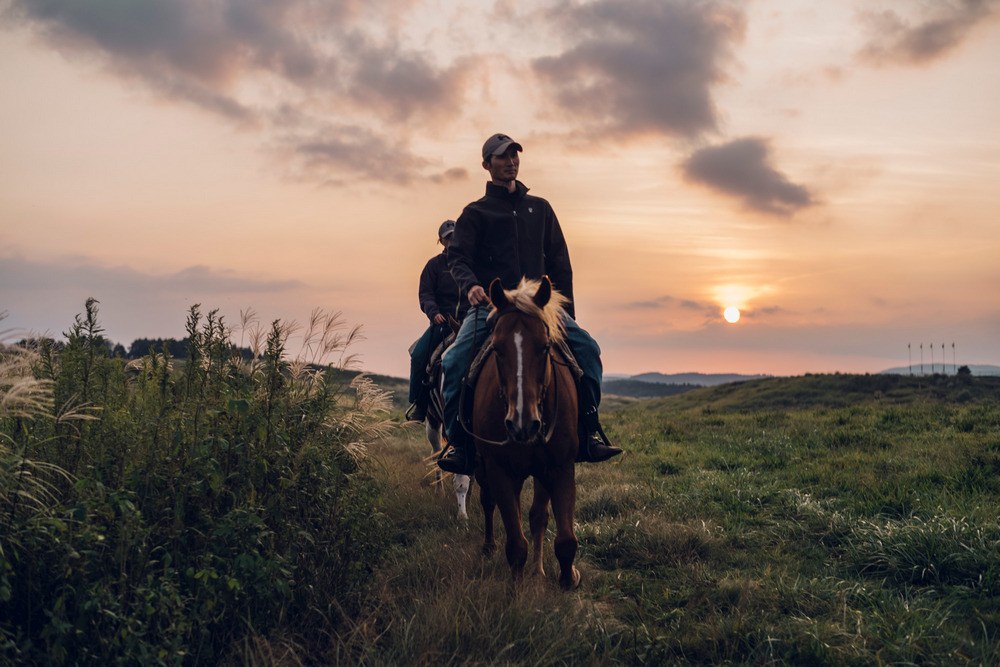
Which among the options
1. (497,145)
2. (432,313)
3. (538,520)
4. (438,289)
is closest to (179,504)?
(538,520)

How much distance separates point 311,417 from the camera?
192 inches

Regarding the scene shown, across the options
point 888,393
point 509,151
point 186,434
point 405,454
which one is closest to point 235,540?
point 186,434

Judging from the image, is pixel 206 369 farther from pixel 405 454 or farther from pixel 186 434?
pixel 405 454

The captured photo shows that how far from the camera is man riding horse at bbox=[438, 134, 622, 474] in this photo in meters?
6.20

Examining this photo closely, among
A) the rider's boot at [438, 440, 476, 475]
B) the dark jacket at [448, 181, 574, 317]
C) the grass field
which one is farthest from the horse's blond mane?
the grass field

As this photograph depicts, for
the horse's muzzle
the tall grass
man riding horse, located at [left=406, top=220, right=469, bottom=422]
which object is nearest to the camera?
the tall grass

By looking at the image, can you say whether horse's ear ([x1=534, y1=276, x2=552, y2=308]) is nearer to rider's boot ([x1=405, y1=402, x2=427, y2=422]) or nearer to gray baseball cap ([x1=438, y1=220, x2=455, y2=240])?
rider's boot ([x1=405, y1=402, x2=427, y2=422])

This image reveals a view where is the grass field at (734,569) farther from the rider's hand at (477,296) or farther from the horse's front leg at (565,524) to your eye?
the rider's hand at (477,296)

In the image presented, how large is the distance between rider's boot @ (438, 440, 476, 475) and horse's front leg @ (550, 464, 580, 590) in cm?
83

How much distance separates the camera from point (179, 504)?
13.2 ft

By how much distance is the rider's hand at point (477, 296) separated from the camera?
19.4 ft

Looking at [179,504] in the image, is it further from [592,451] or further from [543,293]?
[592,451]

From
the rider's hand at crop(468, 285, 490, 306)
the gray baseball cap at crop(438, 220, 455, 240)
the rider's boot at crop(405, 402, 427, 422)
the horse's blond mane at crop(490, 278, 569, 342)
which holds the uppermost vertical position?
the gray baseball cap at crop(438, 220, 455, 240)

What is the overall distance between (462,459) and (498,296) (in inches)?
65.2
